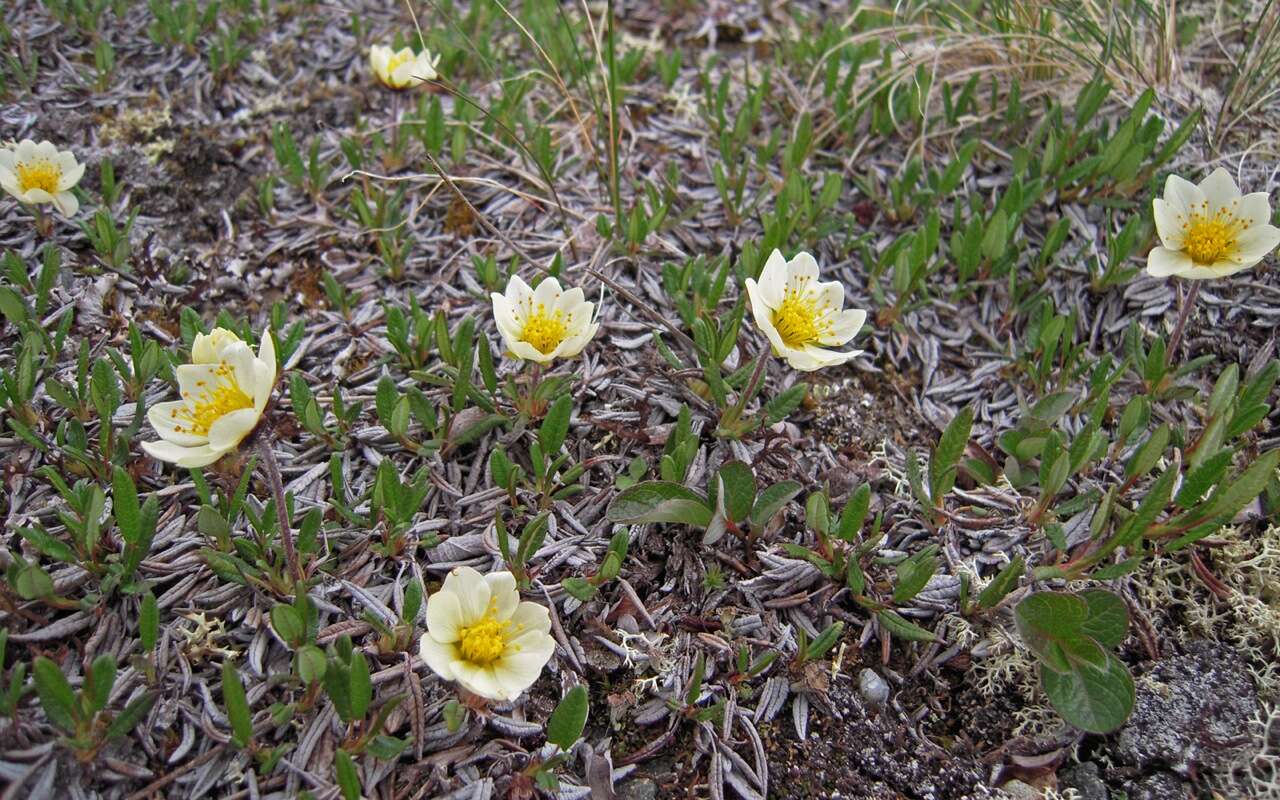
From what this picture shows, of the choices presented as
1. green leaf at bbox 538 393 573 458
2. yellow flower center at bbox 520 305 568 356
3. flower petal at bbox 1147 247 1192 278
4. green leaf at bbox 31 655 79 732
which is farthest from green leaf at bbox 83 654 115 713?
flower petal at bbox 1147 247 1192 278

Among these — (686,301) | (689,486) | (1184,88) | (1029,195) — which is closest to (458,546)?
(689,486)

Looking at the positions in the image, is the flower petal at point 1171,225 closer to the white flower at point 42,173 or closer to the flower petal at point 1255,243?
the flower petal at point 1255,243

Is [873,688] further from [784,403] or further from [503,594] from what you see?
[503,594]

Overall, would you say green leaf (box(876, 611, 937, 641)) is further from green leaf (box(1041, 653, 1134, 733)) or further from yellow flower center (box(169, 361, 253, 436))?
yellow flower center (box(169, 361, 253, 436))

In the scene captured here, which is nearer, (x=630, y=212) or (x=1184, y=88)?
(x=630, y=212)

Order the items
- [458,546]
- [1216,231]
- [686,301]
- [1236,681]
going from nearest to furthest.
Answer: [1236,681]
[458,546]
[1216,231]
[686,301]

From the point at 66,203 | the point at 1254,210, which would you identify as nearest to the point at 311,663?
the point at 66,203

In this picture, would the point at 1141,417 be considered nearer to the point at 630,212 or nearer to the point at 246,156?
the point at 630,212

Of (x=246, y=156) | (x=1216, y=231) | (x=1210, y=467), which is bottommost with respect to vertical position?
(x=246, y=156)
